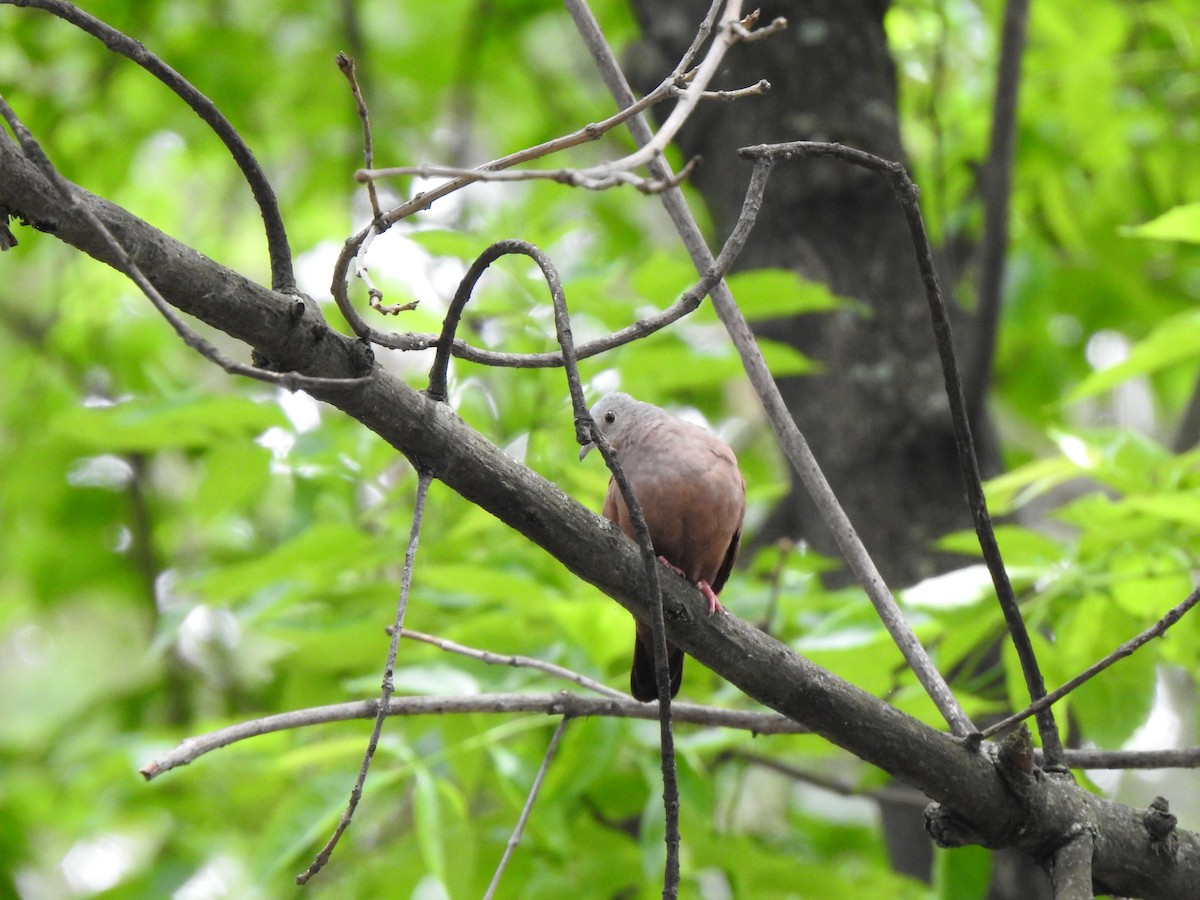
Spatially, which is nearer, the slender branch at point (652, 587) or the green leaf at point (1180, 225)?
the slender branch at point (652, 587)

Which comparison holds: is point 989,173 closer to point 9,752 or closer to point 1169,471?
point 1169,471

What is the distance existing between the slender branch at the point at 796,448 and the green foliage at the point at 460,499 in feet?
1.40

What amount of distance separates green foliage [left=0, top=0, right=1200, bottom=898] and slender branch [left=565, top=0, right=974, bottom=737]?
43 cm

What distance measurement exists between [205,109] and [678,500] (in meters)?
1.83

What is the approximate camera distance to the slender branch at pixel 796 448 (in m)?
2.31

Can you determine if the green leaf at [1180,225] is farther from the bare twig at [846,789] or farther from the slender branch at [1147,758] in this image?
the bare twig at [846,789]

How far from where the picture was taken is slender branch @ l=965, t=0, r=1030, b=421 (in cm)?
431

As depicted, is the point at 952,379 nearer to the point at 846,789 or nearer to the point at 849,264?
the point at 846,789

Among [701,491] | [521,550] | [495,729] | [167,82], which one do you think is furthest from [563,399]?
[167,82]

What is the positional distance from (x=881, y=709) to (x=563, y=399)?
6.16 ft

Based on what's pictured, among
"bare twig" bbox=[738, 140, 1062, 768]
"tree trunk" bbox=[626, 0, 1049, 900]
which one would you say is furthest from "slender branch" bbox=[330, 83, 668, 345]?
"tree trunk" bbox=[626, 0, 1049, 900]

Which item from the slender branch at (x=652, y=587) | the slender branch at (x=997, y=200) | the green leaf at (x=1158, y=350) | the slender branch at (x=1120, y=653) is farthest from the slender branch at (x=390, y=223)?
the slender branch at (x=997, y=200)

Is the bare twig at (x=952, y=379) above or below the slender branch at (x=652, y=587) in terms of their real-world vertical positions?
above

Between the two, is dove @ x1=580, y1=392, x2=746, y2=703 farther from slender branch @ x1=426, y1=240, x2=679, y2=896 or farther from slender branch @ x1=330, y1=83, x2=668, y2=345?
slender branch @ x1=330, y1=83, x2=668, y2=345
